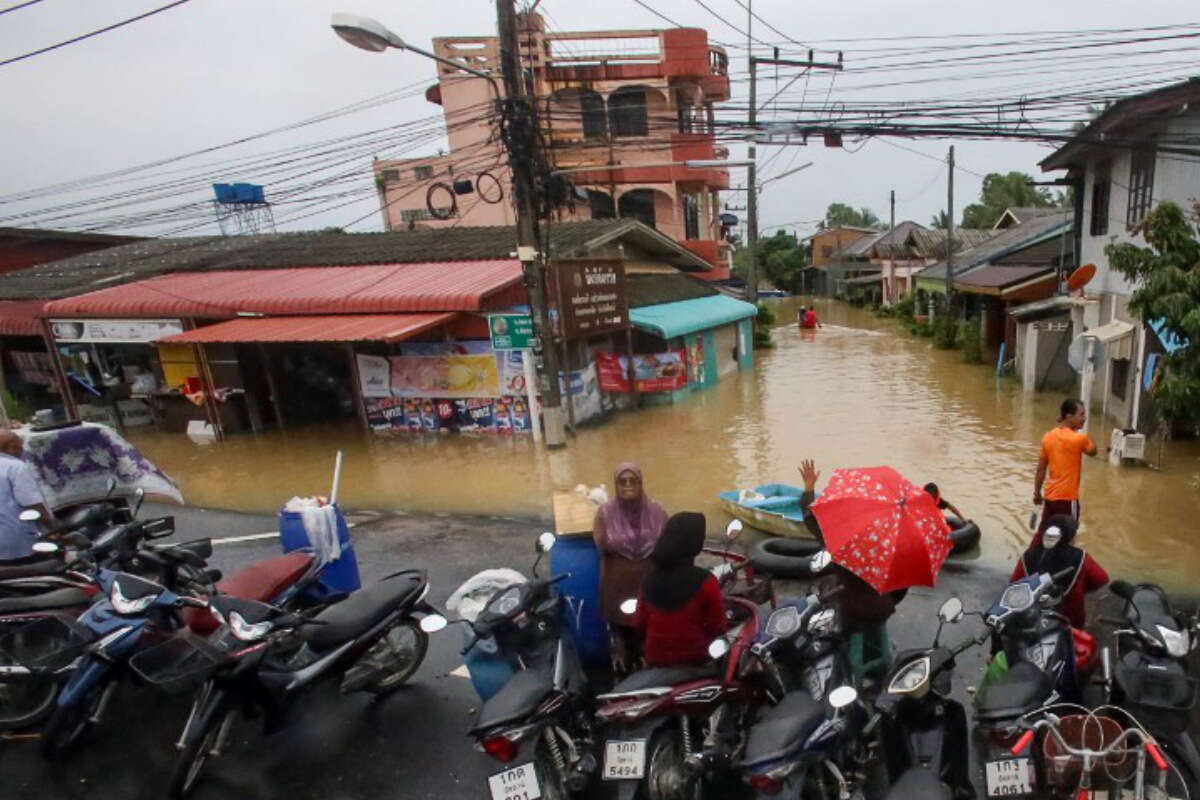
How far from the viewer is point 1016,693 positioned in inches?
120


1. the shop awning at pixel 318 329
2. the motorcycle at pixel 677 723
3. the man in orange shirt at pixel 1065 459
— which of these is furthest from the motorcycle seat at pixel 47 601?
the man in orange shirt at pixel 1065 459

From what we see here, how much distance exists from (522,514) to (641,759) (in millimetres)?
5957

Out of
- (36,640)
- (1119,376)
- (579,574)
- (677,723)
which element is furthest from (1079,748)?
(1119,376)

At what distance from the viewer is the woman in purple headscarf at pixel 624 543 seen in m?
3.95

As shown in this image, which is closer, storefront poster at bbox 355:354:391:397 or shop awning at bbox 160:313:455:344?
shop awning at bbox 160:313:455:344

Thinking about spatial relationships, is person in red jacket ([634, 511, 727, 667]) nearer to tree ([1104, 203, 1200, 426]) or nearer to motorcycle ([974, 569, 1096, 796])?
motorcycle ([974, 569, 1096, 796])

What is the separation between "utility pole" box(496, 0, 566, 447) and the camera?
1014 cm

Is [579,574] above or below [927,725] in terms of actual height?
above

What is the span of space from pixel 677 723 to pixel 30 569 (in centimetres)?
479

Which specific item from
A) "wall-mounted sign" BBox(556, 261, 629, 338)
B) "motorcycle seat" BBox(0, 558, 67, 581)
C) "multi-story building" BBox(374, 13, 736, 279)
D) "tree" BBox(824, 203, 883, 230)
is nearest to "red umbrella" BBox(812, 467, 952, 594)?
"motorcycle seat" BBox(0, 558, 67, 581)

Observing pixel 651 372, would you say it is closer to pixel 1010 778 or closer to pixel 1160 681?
pixel 1160 681

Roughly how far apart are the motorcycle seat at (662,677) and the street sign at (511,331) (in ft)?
28.0

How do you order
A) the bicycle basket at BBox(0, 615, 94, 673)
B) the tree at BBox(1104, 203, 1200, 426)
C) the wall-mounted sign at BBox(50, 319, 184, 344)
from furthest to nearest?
the wall-mounted sign at BBox(50, 319, 184, 344) → the tree at BBox(1104, 203, 1200, 426) → the bicycle basket at BBox(0, 615, 94, 673)

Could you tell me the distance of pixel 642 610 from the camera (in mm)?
3582
